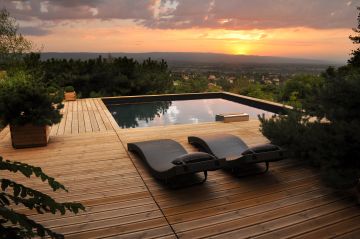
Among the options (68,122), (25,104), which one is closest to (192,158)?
(25,104)

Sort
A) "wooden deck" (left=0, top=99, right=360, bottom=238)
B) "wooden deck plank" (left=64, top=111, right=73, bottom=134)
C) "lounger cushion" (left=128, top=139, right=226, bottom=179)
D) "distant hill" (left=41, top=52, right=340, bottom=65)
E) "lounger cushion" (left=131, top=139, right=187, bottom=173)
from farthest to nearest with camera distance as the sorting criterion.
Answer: "distant hill" (left=41, top=52, right=340, bottom=65)
"wooden deck plank" (left=64, top=111, right=73, bottom=134)
"lounger cushion" (left=131, top=139, right=187, bottom=173)
"lounger cushion" (left=128, top=139, right=226, bottom=179)
"wooden deck" (left=0, top=99, right=360, bottom=238)

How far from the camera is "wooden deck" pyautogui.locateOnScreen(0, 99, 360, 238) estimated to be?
2.45 metres

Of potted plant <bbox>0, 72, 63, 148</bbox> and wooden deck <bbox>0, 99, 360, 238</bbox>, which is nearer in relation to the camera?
wooden deck <bbox>0, 99, 360, 238</bbox>

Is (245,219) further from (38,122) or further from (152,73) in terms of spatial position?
(152,73)

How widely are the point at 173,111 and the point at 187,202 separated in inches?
311

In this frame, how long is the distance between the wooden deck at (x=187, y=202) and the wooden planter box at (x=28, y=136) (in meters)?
0.21

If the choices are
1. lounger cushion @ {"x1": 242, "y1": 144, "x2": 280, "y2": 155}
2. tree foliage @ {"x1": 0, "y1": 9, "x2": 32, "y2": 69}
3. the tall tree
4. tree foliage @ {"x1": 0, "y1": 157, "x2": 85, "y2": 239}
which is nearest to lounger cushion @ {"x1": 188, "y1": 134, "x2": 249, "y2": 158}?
lounger cushion @ {"x1": 242, "y1": 144, "x2": 280, "y2": 155}

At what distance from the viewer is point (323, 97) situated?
321 cm

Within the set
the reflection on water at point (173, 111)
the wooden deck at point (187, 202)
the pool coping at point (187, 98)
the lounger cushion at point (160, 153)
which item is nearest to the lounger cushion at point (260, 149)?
the wooden deck at point (187, 202)

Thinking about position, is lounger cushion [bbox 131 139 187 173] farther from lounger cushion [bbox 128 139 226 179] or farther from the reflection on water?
the reflection on water

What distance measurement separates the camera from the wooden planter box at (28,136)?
481cm

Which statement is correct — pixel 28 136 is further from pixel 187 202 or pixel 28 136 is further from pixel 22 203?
A: pixel 22 203

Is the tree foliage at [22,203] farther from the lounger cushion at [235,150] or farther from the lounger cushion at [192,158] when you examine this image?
the lounger cushion at [235,150]

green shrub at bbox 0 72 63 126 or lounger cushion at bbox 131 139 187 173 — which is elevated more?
green shrub at bbox 0 72 63 126
